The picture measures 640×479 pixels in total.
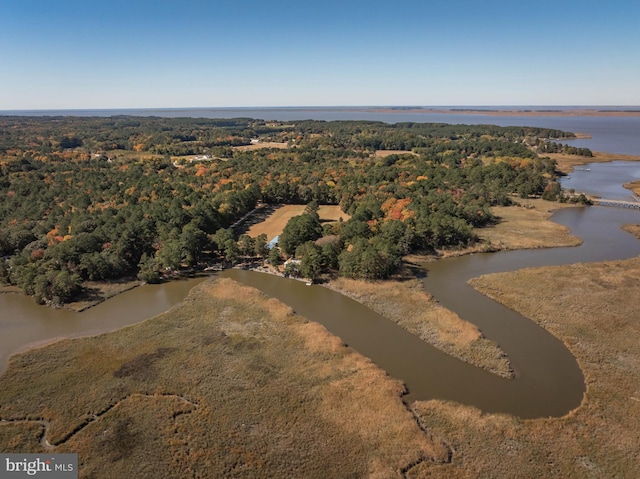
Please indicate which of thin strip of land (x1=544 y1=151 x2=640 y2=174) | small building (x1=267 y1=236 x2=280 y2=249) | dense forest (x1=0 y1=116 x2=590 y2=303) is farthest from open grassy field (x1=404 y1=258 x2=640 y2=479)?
thin strip of land (x1=544 y1=151 x2=640 y2=174)

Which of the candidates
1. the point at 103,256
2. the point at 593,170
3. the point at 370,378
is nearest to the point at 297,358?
the point at 370,378

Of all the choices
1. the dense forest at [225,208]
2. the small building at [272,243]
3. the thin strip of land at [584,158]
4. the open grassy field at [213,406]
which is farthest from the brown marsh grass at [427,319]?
the thin strip of land at [584,158]

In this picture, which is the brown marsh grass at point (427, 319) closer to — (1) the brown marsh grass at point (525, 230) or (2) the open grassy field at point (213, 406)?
(2) the open grassy field at point (213, 406)

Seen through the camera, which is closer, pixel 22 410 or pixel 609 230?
pixel 22 410

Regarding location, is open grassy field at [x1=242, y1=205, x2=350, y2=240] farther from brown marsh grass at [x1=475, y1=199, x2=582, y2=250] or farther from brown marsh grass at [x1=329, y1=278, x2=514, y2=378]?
brown marsh grass at [x1=475, y1=199, x2=582, y2=250]

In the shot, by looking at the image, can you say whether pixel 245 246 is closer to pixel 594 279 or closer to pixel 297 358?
pixel 297 358

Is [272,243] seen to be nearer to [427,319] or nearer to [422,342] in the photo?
[427,319]
